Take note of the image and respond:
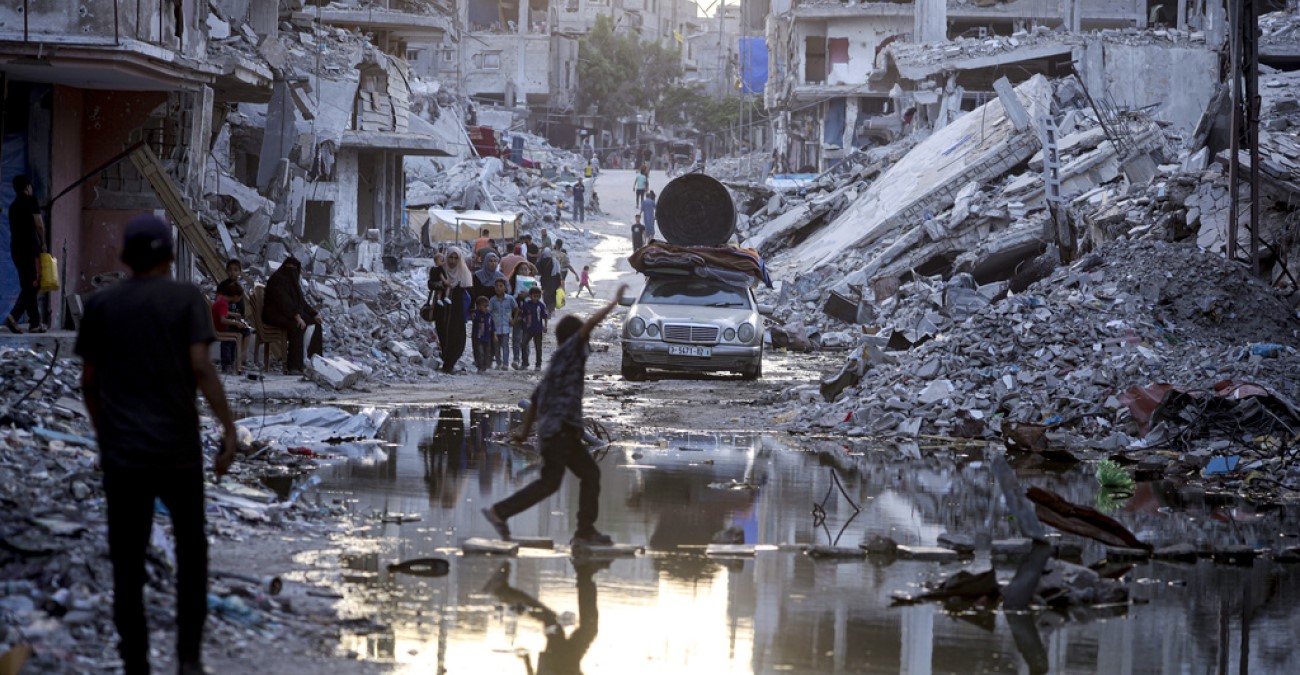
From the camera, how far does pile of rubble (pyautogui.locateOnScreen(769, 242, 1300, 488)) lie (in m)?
16.5

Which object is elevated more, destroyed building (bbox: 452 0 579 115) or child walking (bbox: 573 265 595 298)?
destroyed building (bbox: 452 0 579 115)

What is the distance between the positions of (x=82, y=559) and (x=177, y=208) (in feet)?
46.1

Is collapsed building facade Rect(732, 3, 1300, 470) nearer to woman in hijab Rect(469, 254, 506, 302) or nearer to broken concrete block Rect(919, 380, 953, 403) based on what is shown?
broken concrete block Rect(919, 380, 953, 403)

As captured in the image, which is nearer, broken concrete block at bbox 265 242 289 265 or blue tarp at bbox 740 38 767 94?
broken concrete block at bbox 265 242 289 265

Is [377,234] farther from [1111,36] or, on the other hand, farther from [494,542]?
[494,542]

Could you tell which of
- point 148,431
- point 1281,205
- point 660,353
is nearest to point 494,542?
point 148,431

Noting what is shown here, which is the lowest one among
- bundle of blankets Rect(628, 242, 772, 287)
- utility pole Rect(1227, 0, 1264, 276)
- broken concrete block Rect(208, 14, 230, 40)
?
bundle of blankets Rect(628, 242, 772, 287)

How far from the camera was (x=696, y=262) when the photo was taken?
21.8 metres

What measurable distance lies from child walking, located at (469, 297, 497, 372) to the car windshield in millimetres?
2461

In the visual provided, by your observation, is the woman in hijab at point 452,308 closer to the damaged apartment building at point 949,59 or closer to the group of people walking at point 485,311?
the group of people walking at point 485,311

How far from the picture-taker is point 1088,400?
16531 mm

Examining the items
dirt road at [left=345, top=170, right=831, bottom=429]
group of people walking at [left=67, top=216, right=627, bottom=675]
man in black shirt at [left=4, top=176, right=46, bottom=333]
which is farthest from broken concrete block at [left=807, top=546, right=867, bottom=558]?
man in black shirt at [left=4, top=176, right=46, bottom=333]

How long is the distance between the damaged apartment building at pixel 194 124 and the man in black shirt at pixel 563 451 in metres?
10.2

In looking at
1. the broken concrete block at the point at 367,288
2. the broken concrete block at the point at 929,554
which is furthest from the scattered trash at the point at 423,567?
the broken concrete block at the point at 367,288
